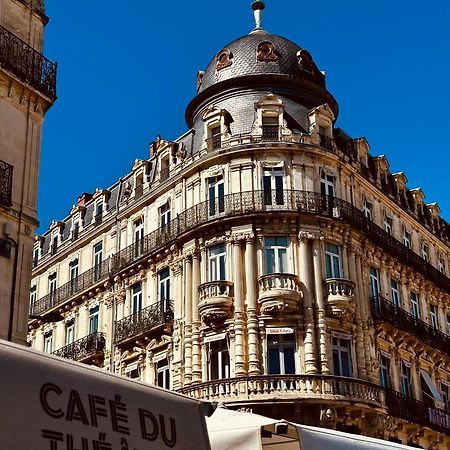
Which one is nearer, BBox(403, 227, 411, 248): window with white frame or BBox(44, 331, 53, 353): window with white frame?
BBox(403, 227, 411, 248): window with white frame

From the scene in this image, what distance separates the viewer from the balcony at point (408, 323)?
27.1 metres

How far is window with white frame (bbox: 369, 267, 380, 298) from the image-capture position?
2781 cm

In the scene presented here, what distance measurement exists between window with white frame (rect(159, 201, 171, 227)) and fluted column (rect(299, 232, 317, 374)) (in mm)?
6011

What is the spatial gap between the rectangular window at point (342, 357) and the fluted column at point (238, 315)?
121 inches

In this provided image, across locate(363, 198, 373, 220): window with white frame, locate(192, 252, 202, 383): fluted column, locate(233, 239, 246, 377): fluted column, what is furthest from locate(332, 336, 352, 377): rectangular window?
locate(363, 198, 373, 220): window with white frame

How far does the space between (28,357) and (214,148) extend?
23.0 m

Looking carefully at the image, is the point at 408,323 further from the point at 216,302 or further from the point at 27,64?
the point at 27,64

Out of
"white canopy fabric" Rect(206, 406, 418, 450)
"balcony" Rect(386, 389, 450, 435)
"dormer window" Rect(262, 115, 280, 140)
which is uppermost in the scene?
"dormer window" Rect(262, 115, 280, 140)

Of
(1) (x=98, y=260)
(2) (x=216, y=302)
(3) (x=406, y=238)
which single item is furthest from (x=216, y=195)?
(3) (x=406, y=238)

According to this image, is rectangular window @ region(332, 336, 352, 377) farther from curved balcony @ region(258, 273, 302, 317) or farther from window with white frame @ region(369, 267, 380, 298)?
window with white frame @ region(369, 267, 380, 298)

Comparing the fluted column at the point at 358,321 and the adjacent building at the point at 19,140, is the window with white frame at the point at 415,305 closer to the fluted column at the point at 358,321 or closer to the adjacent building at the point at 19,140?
the fluted column at the point at 358,321

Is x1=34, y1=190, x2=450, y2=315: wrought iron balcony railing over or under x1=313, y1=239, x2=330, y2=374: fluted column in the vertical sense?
over

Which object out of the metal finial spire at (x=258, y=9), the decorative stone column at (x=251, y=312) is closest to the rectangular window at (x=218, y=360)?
the decorative stone column at (x=251, y=312)

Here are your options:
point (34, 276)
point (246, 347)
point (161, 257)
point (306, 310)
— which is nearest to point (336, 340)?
point (306, 310)
